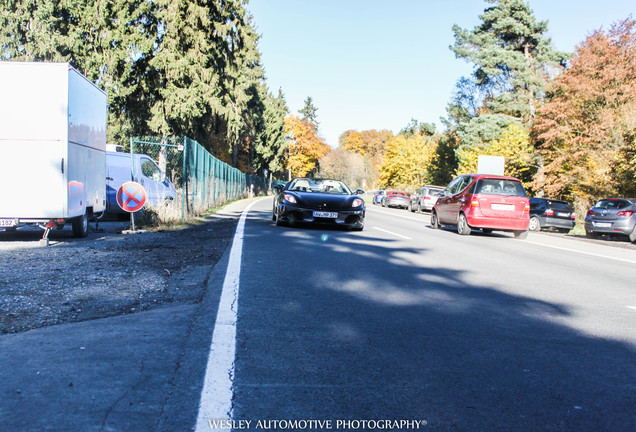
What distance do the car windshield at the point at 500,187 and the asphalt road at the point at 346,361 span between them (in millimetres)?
7907

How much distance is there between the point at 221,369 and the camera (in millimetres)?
3205

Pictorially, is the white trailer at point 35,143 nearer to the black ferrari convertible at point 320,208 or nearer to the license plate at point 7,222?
the license plate at point 7,222

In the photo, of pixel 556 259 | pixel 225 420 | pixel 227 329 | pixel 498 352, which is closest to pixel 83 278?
pixel 227 329

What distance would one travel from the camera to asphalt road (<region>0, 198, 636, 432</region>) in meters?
2.65

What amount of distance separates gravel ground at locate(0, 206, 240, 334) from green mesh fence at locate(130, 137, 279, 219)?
533 centimetres

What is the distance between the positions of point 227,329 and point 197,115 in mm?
21556

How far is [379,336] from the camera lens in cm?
411

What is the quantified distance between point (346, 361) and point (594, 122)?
27064mm

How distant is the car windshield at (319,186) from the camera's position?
13.6m

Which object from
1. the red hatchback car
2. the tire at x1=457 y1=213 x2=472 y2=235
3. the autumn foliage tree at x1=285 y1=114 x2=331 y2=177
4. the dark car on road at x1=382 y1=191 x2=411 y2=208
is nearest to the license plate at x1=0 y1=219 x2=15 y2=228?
the red hatchback car

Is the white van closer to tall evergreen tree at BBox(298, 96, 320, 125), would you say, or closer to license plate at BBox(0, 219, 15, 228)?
license plate at BBox(0, 219, 15, 228)

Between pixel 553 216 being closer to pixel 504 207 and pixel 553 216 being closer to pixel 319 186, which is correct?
pixel 504 207

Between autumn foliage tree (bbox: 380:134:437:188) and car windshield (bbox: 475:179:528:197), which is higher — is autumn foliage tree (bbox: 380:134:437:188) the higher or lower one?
the higher one

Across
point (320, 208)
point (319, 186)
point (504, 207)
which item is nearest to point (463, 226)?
point (504, 207)
